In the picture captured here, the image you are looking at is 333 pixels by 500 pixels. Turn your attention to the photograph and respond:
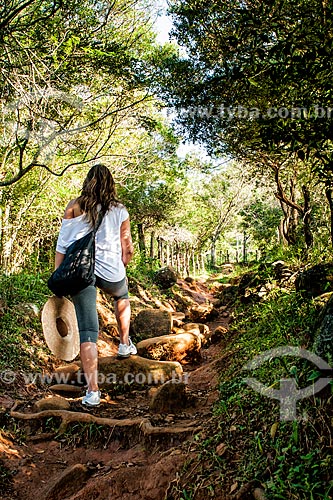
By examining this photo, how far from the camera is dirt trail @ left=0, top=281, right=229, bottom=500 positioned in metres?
2.86

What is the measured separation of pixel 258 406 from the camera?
3133mm

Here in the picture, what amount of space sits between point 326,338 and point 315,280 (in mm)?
3072

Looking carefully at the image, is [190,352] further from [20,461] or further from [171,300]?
[171,300]

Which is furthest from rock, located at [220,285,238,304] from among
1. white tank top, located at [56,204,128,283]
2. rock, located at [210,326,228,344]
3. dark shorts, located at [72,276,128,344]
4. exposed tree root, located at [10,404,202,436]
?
exposed tree root, located at [10,404,202,436]

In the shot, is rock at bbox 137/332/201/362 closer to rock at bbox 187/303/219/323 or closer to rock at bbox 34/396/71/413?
rock at bbox 34/396/71/413

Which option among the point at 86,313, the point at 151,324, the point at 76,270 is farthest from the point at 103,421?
the point at 151,324

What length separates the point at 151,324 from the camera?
353 inches

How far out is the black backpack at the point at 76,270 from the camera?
13.1 ft

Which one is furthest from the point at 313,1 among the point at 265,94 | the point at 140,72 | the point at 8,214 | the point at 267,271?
the point at 8,214

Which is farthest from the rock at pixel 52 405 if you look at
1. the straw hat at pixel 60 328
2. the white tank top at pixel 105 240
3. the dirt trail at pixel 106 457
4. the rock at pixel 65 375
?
the white tank top at pixel 105 240

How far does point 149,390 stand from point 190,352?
2.25 meters

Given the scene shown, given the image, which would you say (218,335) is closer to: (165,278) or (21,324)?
(21,324)

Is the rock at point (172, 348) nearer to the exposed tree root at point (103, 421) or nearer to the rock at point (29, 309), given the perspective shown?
the rock at point (29, 309)

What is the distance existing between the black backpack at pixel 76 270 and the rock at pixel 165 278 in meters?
12.9
